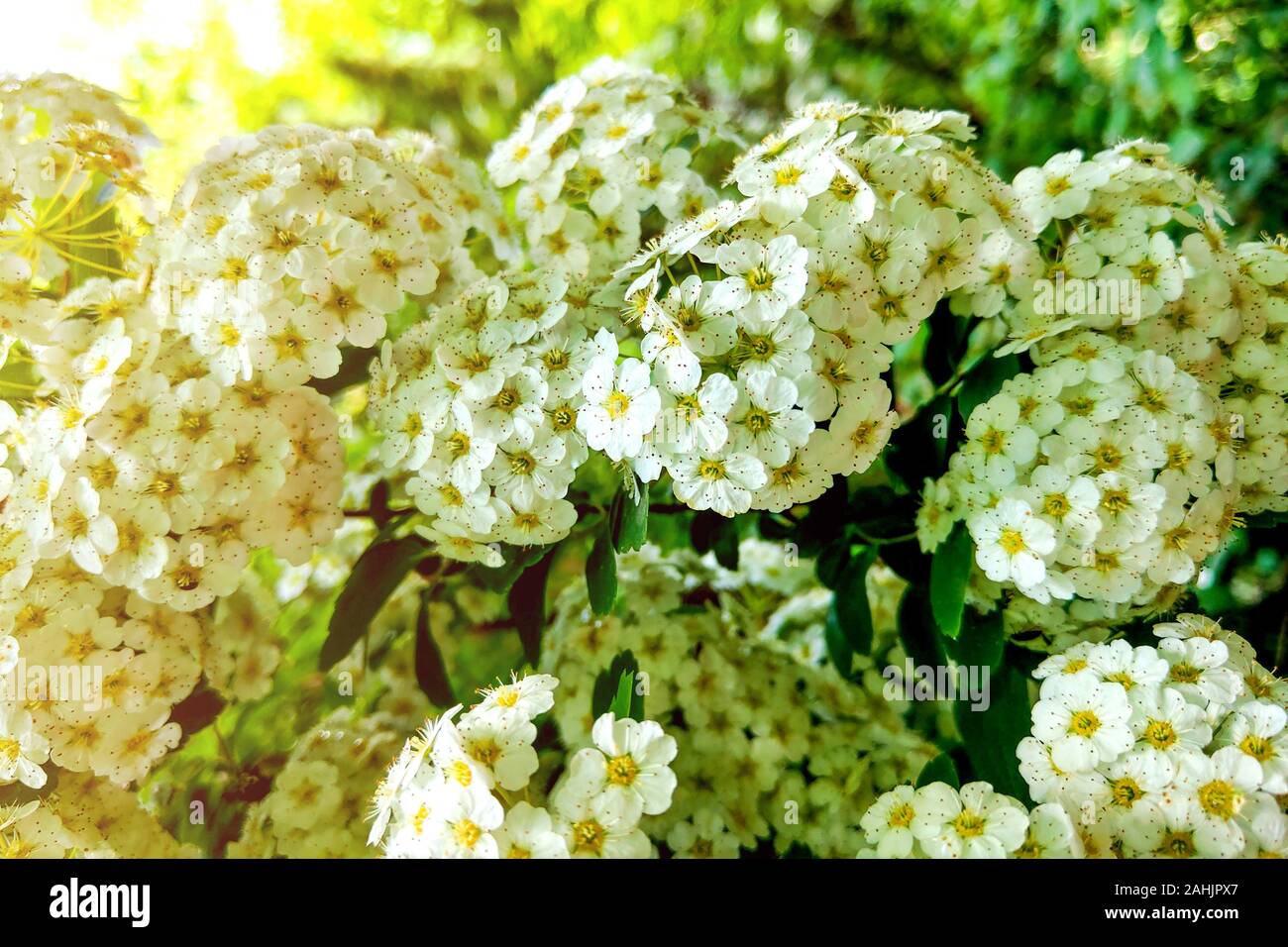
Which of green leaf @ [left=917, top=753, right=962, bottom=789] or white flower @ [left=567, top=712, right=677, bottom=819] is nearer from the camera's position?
white flower @ [left=567, top=712, right=677, bottom=819]

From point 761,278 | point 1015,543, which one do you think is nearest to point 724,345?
point 761,278

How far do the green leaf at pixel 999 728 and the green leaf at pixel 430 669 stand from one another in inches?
22.8

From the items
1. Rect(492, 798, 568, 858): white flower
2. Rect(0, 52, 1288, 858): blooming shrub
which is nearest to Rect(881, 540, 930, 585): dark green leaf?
Rect(0, 52, 1288, 858): blooming shrub

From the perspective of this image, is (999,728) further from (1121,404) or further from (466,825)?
(466,825)

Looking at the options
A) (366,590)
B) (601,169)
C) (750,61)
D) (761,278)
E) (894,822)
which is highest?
(750,61)

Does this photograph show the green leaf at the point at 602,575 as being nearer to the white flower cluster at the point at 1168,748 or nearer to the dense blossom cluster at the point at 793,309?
the dense blossom cluster at the point at 793,309

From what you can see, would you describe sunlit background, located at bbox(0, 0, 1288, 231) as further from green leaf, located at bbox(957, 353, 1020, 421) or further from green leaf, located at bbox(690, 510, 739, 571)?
green leaf, located at bbox(690, 510, 739, 571)

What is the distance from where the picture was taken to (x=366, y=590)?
102cm

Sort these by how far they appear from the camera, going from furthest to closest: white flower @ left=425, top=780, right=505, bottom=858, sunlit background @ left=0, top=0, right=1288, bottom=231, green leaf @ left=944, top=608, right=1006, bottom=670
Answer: sunlit background @ left=0, top=0, right=1288, bottom=231
green leaf @ left=944, top=608, right=1006, bottom=670
white flower @ left=425, top=780, right=505, bottom=858

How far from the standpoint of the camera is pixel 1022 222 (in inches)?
36.2

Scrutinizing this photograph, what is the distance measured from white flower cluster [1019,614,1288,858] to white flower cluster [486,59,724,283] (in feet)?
2.13

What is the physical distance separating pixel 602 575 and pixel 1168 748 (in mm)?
533

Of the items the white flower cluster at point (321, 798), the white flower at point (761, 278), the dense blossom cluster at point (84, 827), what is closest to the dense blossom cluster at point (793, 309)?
the white flower at point (761, 278)

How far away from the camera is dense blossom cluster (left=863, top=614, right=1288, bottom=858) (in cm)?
73
